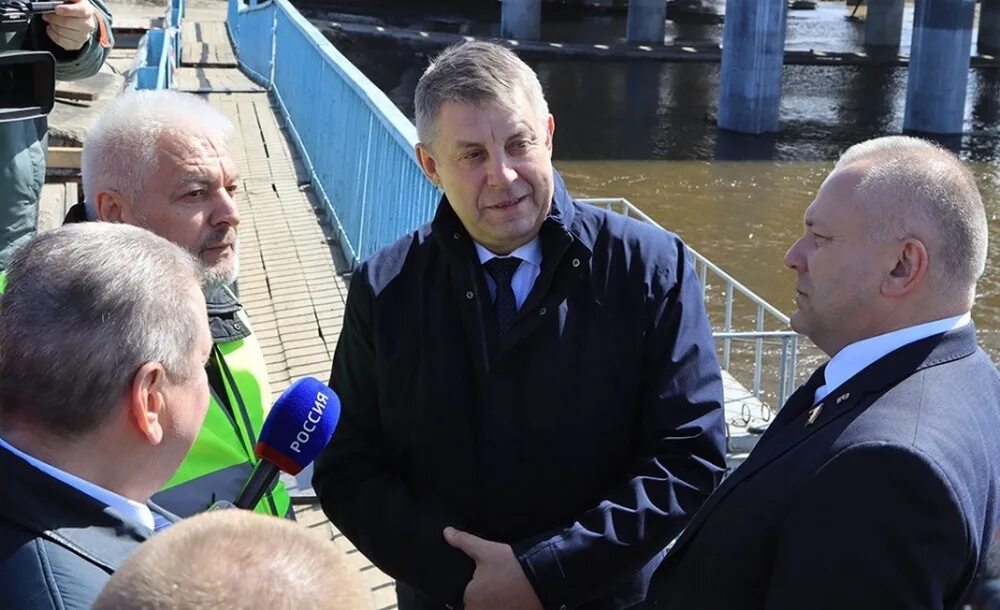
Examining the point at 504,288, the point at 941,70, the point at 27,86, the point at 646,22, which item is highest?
the point at 646,22

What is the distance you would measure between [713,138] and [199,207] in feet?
87.2

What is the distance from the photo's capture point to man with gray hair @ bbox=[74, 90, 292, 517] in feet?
8.52

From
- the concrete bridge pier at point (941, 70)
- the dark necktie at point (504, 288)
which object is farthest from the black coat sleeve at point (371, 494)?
the concrete bridge pier at point (941, 70)

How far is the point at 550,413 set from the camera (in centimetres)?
254

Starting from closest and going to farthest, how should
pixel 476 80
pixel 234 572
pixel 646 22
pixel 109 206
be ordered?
1. pixel 234 572
2. pixel 476 80
3. pixel 109 206
4. pixel 646 22

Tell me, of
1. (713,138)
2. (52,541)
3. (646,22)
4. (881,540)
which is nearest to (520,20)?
(646,22)

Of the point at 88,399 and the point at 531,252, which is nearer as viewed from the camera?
the point at 88,399

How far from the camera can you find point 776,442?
2213 mm

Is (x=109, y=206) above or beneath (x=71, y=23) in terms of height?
beneath

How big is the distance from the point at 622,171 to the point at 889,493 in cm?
2304

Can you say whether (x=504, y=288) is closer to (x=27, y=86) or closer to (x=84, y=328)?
(x=84, y=328)

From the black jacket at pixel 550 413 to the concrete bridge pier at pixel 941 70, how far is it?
90.0 ft

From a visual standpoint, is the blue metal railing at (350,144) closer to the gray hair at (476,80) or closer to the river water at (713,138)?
the gray hair at (476,80)

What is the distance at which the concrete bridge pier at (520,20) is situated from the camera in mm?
39469
